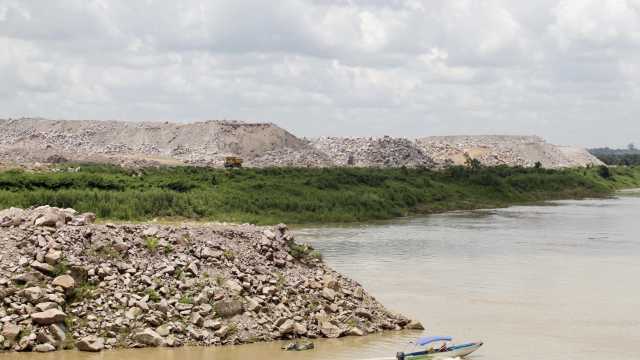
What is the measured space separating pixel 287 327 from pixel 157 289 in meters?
3.14

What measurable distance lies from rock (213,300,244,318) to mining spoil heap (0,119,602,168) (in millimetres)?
70477

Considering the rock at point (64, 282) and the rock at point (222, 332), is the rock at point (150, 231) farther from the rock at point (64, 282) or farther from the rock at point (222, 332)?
the rock at point (222, 332)

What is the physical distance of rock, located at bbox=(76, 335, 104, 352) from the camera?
69.9 ft

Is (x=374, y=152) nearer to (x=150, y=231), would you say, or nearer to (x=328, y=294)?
(x=328, y=294)

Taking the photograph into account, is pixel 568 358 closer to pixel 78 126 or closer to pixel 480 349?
pixel 480 349

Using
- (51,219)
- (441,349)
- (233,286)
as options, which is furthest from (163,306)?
(441,349)

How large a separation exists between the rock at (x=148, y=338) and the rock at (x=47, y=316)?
173 cm

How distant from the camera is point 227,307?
906 inches

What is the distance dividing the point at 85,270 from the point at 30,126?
107 m

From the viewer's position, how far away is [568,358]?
23234 millimetres

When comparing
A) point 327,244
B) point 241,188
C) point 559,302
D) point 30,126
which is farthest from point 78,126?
point 559,302

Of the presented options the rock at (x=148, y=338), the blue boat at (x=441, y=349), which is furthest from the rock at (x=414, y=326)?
the rock at (x=148, y=338)

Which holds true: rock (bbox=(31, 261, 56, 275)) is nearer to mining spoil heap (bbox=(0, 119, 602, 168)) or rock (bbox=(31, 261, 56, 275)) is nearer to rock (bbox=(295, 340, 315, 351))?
rock (bbox=(295, 340, 315, 351))

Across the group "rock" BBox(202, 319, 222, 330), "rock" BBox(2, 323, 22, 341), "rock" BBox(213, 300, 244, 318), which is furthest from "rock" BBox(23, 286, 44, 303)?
"rock" BBox(213, 300, 244, 318)
